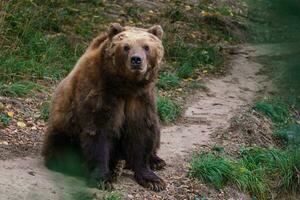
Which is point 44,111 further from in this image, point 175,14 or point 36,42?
point 175,14

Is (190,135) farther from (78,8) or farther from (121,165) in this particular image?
(78,8)

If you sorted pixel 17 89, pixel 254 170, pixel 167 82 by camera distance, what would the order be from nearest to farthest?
pixel 254 170, pixel 17 89, pixel 167 82

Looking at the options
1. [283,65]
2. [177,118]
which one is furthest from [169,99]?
[283,65]

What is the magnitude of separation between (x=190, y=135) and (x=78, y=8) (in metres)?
4.51

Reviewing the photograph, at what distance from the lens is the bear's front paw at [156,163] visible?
5.87m

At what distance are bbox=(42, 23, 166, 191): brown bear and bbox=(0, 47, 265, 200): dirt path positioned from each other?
285 mm

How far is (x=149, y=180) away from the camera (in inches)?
215

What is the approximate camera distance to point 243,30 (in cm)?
1279

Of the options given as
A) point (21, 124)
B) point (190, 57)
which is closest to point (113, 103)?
point (21, 124)

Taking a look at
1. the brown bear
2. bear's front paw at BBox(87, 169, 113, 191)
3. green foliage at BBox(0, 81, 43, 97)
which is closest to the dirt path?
bear's front paw at BBox(87, 169, 113, 191)

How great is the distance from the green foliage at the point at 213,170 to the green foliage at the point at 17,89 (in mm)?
2324

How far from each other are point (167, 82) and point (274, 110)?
1.54 metres

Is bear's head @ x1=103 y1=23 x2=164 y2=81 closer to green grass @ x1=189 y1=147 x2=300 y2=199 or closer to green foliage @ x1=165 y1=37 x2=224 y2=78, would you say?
green grass @ x1=189 y1=147 x2=300 y2=199

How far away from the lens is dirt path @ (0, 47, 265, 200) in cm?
481
